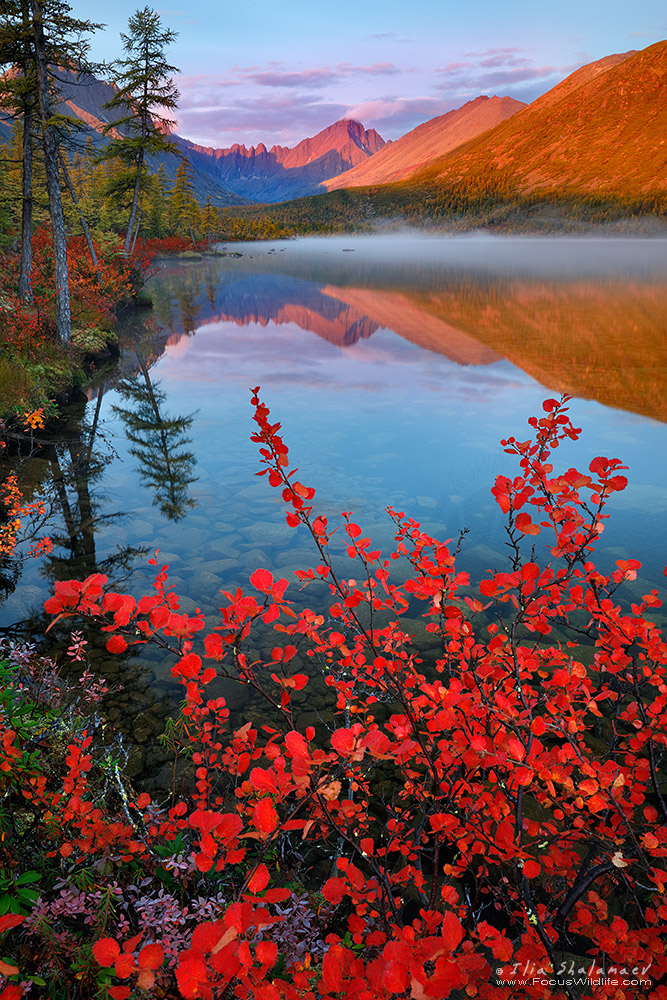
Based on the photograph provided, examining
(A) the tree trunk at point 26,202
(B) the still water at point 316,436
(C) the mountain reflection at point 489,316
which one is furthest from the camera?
(C) the mountain reflection at point 489,316

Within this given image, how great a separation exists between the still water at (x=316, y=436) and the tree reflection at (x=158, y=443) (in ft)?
0.24

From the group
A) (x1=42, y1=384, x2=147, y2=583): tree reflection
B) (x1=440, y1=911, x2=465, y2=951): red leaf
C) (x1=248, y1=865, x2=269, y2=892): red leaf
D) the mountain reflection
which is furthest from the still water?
(x1=440, y1=911, x2=465, y2=951): red leaf

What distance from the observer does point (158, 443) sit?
49.9 ft

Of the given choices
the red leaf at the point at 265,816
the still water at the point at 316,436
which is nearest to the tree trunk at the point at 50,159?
the still water at the point at 316,436

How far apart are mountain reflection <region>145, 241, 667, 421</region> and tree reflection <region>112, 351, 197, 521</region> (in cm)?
860

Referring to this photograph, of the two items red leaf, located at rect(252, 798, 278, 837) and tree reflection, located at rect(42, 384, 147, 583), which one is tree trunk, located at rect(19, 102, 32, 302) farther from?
red leaf, located at rect(252, 798, 278, 837)

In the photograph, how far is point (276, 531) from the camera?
1000cm

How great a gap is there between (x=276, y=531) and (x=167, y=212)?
109 m

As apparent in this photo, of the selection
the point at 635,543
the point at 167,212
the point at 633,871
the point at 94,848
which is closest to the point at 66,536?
the point at 94,848

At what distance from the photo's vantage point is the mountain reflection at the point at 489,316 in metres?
21.2

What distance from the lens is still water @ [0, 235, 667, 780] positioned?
8.99 meters

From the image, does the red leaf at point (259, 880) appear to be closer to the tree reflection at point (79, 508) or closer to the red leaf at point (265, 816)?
the red leaf at point (265, 816)

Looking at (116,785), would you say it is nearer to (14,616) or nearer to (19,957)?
(19,957)

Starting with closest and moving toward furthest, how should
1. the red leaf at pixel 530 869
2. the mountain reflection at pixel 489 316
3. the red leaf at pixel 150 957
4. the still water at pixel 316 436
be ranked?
the red leaf at pixel 150 957, the red leaf at pixel 530 869, the still water at pixel 316 436, the mountain reflection at pixel 489 316
